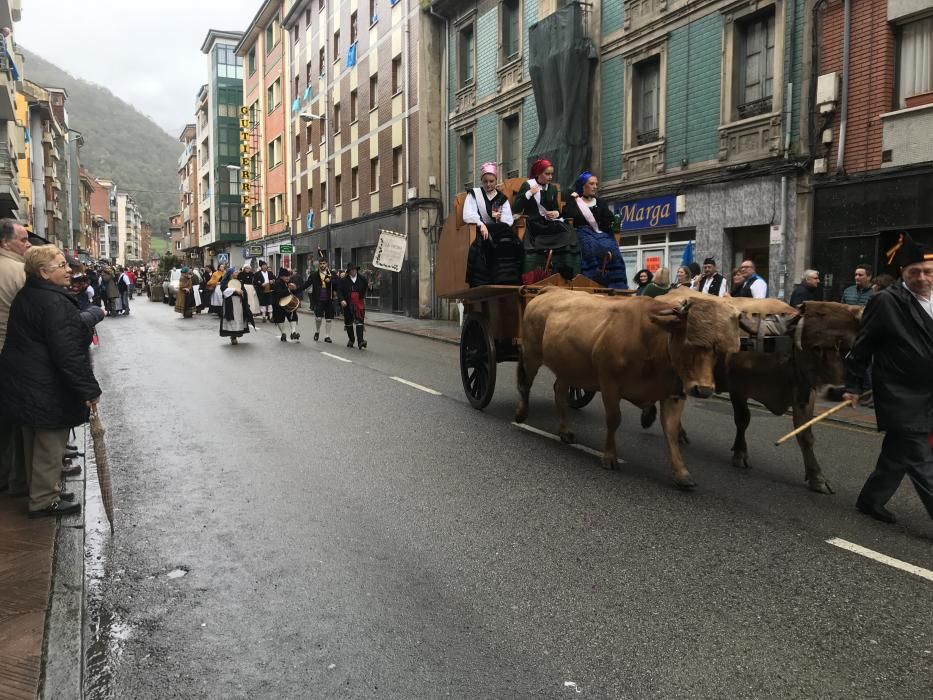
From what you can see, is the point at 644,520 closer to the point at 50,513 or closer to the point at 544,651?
the point at 544,651

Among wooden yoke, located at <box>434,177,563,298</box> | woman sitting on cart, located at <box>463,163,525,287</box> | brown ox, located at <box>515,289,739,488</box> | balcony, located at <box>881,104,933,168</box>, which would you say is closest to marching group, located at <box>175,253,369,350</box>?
wooden yoke, located at <box>434,177,563,298</box>

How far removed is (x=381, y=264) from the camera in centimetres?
2139

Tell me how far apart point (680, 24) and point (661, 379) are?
13010mm

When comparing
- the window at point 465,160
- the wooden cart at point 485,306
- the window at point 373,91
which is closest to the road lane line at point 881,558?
the wooden cart at point 485,306

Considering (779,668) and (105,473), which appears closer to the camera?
(779,668)

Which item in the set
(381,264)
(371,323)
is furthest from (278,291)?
(371,323)

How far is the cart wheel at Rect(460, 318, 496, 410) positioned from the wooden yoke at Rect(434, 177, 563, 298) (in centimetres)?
50

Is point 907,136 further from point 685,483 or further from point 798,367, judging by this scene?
point 685,483

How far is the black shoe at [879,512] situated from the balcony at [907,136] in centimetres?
858

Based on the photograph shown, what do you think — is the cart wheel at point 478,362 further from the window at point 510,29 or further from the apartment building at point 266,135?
the apartment building at point 266,135

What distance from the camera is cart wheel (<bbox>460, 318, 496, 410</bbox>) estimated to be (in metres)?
8.73

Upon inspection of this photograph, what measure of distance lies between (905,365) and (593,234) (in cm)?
422

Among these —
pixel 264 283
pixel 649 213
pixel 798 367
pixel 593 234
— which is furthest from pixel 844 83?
pixel 264 283

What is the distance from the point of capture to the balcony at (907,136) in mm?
11617
